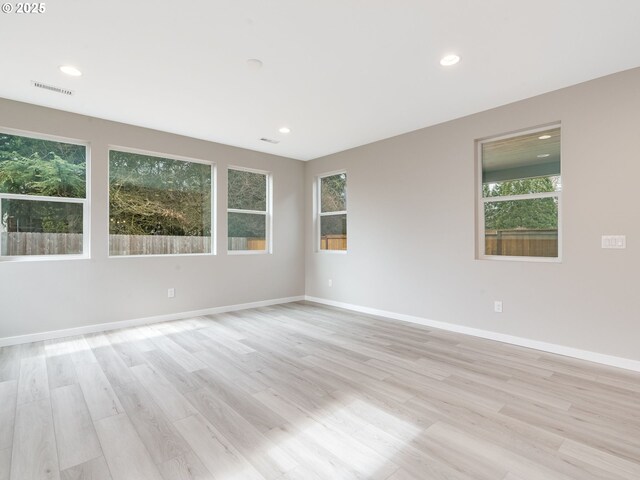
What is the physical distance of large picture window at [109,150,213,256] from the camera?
434cm

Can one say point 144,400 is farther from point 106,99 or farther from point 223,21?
point 106,99

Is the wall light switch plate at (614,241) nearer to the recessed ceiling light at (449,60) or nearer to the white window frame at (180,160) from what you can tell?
the recessed ceiling light at (449,60)

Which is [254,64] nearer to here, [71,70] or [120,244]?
[71,70]

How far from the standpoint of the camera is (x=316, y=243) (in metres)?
6.14

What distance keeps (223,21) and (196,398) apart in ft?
8.85

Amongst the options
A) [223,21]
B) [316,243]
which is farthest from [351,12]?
[316,243]

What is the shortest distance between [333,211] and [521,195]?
2.99 m

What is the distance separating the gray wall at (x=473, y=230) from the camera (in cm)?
296

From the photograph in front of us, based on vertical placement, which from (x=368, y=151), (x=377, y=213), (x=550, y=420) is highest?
(x=368, y=151)

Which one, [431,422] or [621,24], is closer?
[431,422]

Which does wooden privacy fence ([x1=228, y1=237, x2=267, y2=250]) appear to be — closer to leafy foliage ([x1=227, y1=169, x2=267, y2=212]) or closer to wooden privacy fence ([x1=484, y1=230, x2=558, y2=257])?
leafy foliage ([x1=227, y1=169, x2=267, y2=212])

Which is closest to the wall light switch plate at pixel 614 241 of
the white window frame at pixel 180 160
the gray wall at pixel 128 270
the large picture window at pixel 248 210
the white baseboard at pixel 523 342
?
the white baseboard at pixel 523 342

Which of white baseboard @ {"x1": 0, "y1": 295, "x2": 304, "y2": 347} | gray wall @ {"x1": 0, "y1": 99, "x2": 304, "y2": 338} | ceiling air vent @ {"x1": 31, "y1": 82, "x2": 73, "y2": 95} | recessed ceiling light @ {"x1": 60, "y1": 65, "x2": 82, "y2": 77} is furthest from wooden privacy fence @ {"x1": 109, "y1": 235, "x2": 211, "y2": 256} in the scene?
recessed ceiling light @ {"x1": 60, "y1": 65, "x2": 82, "y2": 77}

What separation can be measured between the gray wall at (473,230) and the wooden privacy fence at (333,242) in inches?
8.0
